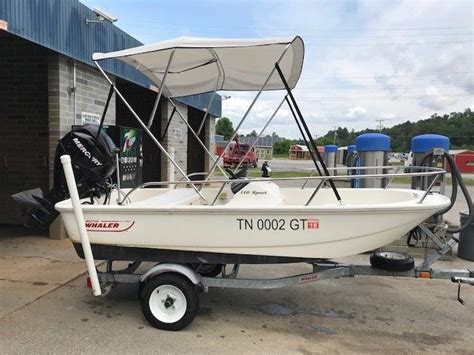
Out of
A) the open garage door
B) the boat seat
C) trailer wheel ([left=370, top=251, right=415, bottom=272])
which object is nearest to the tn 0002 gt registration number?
trailer wheel ([left=370, top=251, right=415, bottom=272])

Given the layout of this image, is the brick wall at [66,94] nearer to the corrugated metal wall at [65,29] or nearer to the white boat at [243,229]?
the corrugated metal wall at [65,29]

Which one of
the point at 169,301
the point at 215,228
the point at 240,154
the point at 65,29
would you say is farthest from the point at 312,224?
the point at 240,154

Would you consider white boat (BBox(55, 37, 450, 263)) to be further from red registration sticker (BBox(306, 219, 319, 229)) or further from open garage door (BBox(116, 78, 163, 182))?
open garage door (BBox(116, 78, 163, 182))

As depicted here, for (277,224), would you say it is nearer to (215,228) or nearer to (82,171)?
(215,228)

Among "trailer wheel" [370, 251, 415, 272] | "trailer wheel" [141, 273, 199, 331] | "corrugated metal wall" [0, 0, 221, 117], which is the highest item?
"corrugated metal wall" [0, 0, 221, 117]

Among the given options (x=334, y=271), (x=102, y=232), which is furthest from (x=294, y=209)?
(x=102, y=232)

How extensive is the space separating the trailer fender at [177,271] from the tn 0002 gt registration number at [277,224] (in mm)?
692

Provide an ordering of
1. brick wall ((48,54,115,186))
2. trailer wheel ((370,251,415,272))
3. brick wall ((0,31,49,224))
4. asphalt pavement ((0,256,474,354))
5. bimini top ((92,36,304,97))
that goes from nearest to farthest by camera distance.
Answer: asphalt pavement ((0,256,474,354))
bimini top ((92,36,304,97))
trailer wheel ((370,251,415,272))
brick wall ((48,54,115,186))
brick wall ((0,31,49,224))

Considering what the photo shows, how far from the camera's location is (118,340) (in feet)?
13.3

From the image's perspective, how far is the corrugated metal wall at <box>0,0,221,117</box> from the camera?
21.1 feet

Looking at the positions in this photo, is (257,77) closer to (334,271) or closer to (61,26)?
(334,271)

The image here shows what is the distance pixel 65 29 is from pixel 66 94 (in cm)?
108

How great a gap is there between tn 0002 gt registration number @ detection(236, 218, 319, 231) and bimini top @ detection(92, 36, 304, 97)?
1580 mm

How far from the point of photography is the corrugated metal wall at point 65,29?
643cm
